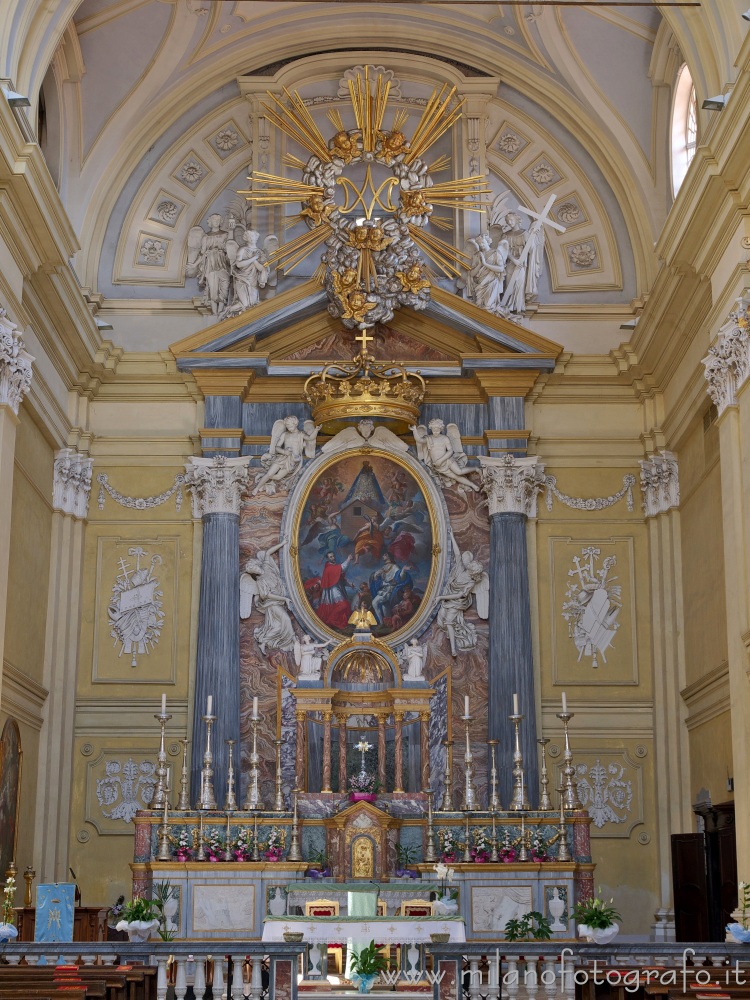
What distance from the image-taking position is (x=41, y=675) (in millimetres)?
19578

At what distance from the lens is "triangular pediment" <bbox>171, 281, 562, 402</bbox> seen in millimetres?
20734

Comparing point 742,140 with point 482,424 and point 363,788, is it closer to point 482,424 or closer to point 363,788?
point 482,424

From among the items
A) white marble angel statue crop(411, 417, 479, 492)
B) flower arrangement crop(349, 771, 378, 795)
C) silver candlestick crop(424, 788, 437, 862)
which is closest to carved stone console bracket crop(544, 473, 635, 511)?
white marble angel statue crop(411, 417, 479, 492)

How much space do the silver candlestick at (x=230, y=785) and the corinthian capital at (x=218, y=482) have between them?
3210 millimetres

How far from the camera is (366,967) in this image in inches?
503

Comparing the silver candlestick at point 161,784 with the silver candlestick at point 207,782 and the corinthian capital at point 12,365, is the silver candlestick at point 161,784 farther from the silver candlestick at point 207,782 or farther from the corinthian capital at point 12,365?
the corinthian capital at point 12,365

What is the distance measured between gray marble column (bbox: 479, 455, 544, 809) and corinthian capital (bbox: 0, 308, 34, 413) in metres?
6.81

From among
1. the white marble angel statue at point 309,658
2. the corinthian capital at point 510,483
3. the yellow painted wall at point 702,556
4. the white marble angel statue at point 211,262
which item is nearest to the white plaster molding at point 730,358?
the yellow painted wall at point 702,556

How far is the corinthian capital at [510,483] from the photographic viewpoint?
20516 mm

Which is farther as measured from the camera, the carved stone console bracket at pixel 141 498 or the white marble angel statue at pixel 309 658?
the carved stone console bracket at pixel 141 498

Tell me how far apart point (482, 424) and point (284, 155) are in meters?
4.71

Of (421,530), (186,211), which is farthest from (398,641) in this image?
(186,211)

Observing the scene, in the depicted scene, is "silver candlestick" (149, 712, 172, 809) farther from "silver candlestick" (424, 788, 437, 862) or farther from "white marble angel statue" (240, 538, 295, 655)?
"white marble angel statue" (240, 538, 295, 655)

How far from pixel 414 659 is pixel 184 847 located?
4.38m
